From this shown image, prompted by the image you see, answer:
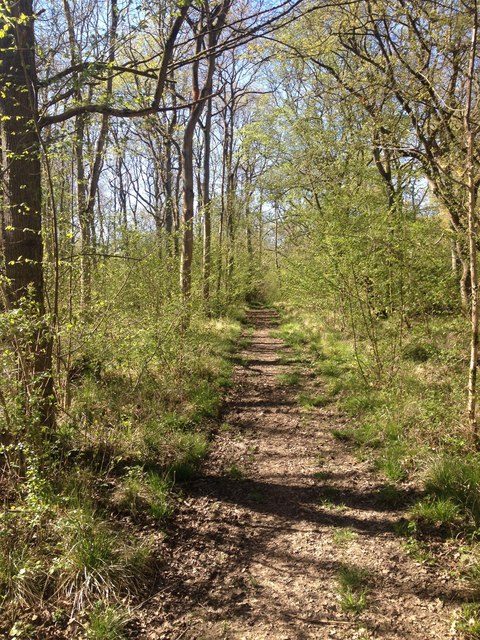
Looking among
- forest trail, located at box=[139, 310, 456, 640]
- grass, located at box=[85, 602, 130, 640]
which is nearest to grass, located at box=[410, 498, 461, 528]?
forest trail, located at box=[139, 310, 456, 640]

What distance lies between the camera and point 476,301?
4199 mm

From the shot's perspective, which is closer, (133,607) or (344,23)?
(133,607)

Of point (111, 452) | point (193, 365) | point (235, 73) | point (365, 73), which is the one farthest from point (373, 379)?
point (235, 73)

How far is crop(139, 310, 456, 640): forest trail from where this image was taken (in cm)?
271

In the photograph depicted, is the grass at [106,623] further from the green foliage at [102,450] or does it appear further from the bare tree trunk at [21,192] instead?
the bare tree trunk at [21,192]

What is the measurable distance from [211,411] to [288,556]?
317 cm

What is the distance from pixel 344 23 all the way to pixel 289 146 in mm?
7765

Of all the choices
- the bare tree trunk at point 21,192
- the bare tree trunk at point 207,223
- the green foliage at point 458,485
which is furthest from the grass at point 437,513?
the bare tree trunk at point 207,223

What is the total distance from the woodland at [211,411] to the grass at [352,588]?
0.01 metres

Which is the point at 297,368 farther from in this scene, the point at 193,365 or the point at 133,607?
the point at 133,607

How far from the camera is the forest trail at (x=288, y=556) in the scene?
106 inches

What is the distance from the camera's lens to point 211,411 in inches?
251

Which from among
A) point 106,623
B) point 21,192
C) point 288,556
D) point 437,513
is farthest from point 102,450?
point 437,513

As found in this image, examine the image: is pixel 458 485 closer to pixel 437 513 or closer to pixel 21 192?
pixel 437 513
